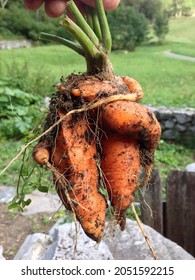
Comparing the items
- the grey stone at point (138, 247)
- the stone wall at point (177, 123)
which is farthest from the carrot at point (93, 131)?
the stone wall at point (177, 123)

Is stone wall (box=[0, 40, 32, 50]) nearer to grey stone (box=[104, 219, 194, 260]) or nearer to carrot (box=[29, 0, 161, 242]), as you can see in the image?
grey stone (box=[104, 219, 194, 260])

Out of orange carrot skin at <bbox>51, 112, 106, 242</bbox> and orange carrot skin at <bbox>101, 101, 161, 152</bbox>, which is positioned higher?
orange carrot skin at <bbox>101, 101, 161, 152</bbox>

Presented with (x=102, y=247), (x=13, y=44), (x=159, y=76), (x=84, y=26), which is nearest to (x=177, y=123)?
(x=102, y=247)

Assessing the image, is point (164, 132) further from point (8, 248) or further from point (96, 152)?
point (96, 152)

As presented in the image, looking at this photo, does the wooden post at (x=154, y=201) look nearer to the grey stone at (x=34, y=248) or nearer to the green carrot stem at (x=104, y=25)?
the grey stone at (x=34, y=248)

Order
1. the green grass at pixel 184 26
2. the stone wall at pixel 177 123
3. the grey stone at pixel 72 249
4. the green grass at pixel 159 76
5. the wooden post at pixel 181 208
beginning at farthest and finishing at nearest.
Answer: the green grass at pixel 184 26 → the stone wall at pixel 177 123 → the green grass at pixel 159 76 → the wooden post at pixel 181 208 → the grey stone at pixel 72 249

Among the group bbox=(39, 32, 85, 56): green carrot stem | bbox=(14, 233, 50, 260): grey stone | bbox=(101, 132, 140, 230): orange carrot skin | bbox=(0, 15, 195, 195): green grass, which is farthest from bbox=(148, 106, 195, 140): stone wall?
bbox=(39, 32, 85, 56): green carrot stem
